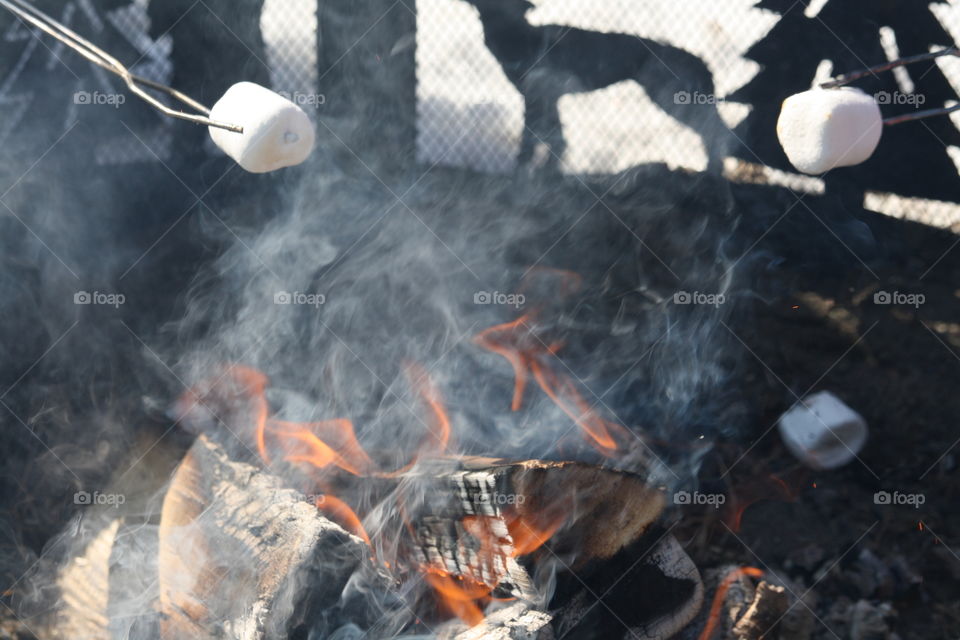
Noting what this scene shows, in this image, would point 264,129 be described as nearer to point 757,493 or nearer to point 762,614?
point 762,614

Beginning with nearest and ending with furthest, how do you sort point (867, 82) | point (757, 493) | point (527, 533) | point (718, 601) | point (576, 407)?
point (527, 533) → point (718, 601) → point (757, 493) → point (576, 407) → point (867, 82)

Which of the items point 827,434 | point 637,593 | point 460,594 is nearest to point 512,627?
point 460,594

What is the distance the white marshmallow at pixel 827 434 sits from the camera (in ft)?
15.1

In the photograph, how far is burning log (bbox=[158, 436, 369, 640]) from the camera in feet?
11.0

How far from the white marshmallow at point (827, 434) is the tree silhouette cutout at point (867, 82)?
143 cm

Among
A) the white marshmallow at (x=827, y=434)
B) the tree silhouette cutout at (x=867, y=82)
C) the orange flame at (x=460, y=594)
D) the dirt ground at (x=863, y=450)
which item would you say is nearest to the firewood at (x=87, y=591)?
the orange flame at (x=460, y=594)


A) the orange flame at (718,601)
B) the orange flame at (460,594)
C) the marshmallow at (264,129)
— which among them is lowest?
A: the orange flame at (718,601)

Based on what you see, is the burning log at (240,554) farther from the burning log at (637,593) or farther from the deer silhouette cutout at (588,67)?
the deer silhouette cutout at (588,67)

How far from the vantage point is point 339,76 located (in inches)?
205

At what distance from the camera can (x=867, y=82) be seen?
5.08 meters

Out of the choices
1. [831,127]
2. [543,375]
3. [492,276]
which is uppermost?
[831,127]

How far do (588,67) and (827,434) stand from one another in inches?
102

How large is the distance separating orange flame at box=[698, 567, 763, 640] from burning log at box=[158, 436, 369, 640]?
1.59 meters

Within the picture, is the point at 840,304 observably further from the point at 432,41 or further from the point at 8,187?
the point at 8,187
